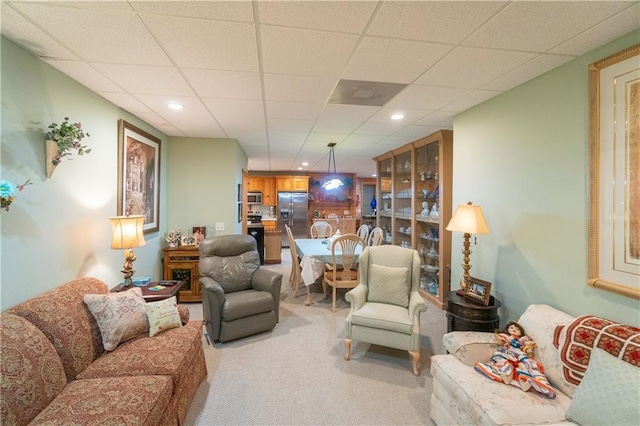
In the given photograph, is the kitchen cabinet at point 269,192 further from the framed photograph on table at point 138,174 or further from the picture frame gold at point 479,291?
the picture frame gold at point 479,291

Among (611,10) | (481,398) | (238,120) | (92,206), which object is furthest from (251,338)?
(611,10)

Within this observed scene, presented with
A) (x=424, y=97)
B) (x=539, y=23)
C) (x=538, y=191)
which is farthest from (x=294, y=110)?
(x=538, y=191)

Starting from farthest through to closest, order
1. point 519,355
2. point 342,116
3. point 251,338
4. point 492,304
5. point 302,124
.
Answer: point 302,124 → point 342,116 → point 251,338 → point 492,304 → point 519,355

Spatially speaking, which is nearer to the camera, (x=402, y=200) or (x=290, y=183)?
(x=402, y=200)

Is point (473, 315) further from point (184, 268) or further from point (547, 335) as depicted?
point (184, 268)

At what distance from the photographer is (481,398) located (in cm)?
156

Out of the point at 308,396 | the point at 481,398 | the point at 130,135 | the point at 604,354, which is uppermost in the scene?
the point at 130,135

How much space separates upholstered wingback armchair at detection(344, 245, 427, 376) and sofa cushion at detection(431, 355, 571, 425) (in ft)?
2.18

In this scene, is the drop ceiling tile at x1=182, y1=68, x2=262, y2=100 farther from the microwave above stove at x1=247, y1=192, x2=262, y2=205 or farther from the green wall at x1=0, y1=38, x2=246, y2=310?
the microwave above stove at x1=247, y1=192, x2=262, y2=205

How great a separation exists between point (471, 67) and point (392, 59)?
0.64m

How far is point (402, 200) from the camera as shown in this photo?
5441mm

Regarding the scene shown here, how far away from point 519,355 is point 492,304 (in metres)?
0.65

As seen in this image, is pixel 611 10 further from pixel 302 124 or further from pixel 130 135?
pixel 130 135

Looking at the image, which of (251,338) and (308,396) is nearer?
(308,396)
